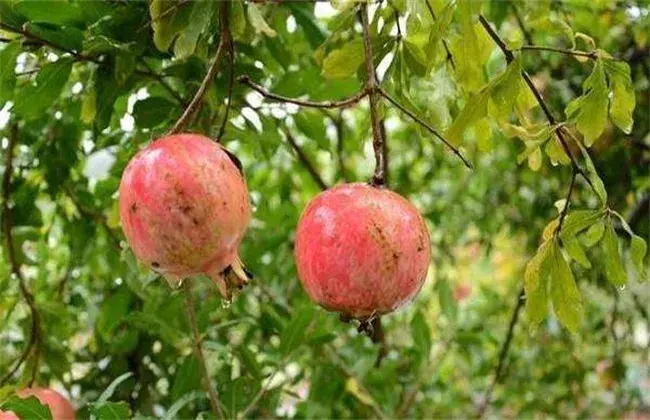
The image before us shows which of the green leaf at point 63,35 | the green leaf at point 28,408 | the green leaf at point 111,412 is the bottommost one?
the green leaf at point 111,412

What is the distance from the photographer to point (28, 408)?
3.16 ft

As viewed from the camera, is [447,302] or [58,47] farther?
[447,302]

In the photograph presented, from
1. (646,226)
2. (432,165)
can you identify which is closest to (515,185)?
(432,165)

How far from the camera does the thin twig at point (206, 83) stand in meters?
0.78

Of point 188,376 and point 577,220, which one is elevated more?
point 577,220

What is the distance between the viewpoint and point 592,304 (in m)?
2.55

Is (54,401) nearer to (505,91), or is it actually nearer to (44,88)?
(44,88)

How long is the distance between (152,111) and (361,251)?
489 mm

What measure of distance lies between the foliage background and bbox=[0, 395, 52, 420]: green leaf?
0.15 ft

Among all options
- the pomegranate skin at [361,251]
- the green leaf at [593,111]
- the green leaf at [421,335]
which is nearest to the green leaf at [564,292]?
the green leaf at [593,111]

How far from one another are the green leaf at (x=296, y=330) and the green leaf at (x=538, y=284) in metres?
0.49

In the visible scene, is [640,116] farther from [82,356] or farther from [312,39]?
[82,356]

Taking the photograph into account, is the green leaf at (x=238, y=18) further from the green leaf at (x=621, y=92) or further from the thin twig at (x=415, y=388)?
the thin twig at (x=415, y=388)

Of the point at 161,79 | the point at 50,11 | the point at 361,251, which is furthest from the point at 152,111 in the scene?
the point at 361,251
